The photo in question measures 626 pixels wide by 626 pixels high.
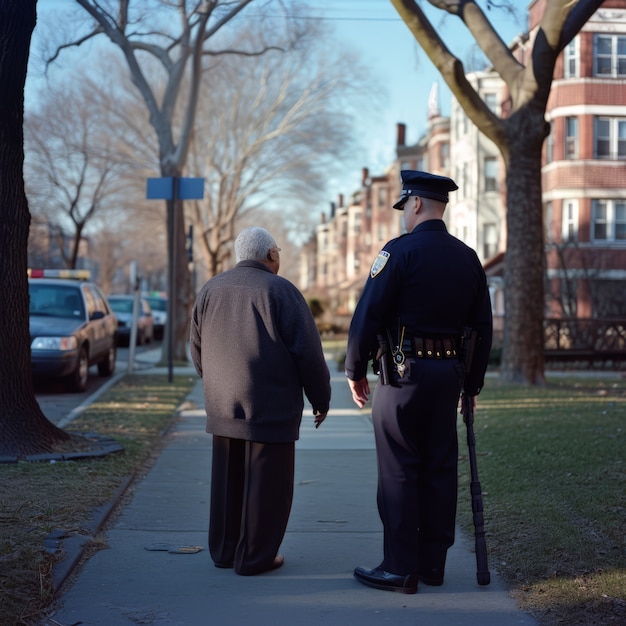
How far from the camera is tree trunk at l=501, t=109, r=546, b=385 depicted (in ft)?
48.6

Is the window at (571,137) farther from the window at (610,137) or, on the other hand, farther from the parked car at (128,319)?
the parked car at (128,319)

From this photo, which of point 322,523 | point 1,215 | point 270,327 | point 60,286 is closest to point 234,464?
point 270,327

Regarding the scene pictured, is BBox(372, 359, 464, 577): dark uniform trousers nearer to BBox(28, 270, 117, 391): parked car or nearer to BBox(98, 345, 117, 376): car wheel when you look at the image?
BBox(28, 270, 117, 391): parked car

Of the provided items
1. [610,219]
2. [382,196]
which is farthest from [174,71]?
[382,196]

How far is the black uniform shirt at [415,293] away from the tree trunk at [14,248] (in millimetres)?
4085

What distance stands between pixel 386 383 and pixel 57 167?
4031 centimetres

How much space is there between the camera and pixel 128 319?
1222 inches

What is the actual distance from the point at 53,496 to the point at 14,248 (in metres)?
2.42

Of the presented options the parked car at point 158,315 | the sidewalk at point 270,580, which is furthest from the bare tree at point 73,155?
the sidewalk at point 270,580

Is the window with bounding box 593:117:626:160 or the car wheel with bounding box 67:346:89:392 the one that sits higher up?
the window with bounding box 593:117:626:160

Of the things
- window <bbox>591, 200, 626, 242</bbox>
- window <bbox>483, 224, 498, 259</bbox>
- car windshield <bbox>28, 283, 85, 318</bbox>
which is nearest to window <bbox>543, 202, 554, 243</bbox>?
window <bbox>591, 200, 626, 242</bbox>

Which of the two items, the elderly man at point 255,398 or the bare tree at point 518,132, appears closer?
the elderly man at point 255,398

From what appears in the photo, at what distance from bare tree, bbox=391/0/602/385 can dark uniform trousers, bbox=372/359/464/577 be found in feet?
33.4

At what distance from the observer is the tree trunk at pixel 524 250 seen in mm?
14820
